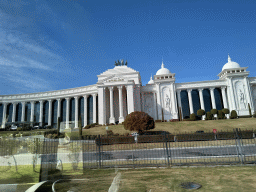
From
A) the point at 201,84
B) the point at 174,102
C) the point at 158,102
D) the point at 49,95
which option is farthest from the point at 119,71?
the point at 49,95

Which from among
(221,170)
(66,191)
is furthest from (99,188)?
(221,170)

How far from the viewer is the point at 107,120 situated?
159 ft

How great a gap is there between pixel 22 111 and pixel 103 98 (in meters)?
32.9

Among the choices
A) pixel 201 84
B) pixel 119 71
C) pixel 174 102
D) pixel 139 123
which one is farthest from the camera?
pixel 119 71

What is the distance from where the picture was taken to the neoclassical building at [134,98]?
4853 cm

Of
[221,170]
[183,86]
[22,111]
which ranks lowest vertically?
[221,170]

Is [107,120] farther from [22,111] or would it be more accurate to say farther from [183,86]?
[22,111]

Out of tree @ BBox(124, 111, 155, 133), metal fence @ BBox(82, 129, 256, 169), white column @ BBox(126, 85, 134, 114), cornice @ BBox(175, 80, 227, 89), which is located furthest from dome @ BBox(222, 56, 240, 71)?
tree @ BBox(124, 111, 155, 133)

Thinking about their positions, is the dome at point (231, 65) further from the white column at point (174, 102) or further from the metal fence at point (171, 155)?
the metal fence at point (171, 155)

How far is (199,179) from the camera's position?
320 inches

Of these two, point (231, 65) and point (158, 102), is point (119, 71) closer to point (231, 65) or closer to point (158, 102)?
point (158, 102)

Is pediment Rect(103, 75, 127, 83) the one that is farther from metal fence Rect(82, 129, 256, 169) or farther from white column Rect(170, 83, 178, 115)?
metal fence Rect(82, 129, 256, 169)

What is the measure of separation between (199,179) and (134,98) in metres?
41.2

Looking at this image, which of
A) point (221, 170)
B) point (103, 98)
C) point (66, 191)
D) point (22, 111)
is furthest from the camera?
point (22, 111)
